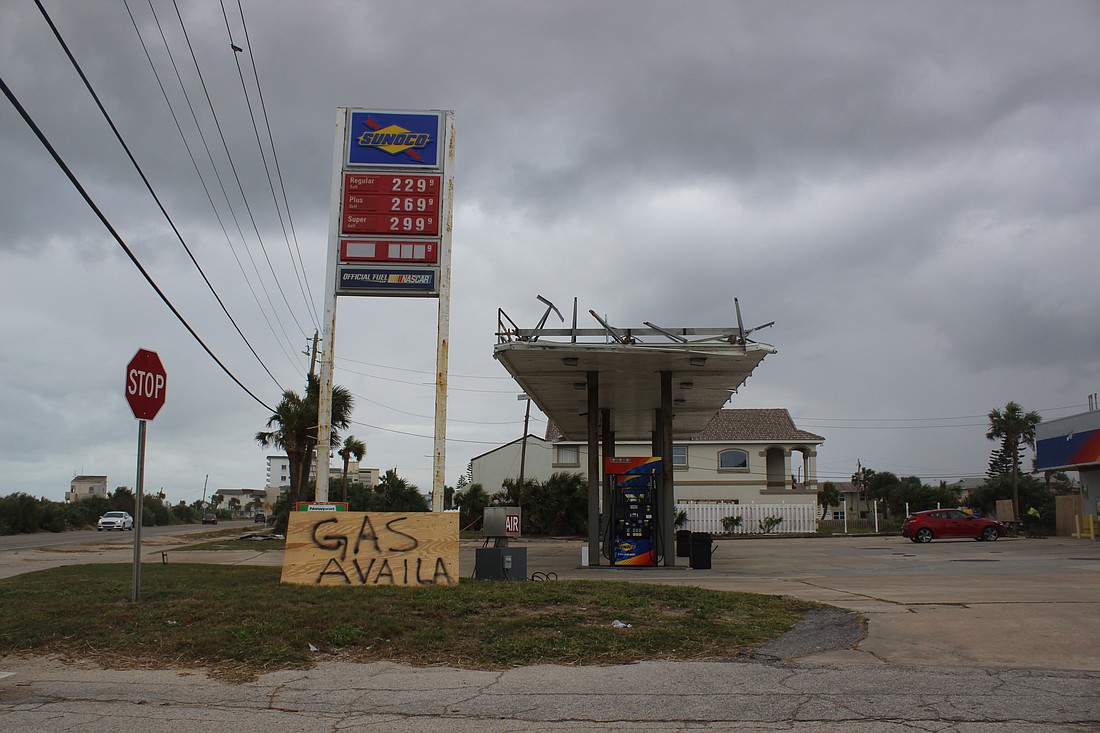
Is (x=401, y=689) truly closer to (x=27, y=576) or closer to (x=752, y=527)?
(x=27, y=576)

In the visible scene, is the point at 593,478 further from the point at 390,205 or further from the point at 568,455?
the point at 568,455

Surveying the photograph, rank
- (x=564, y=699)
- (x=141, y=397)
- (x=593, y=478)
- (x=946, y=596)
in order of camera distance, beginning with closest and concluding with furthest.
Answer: (x=564, y=699) < (x=141, y=397) < (x=946, y=596) < (x=593, y=478)

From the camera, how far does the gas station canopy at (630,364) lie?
19219 millimetres

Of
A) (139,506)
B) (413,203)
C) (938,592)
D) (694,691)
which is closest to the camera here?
(694,691)

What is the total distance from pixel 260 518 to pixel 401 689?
9393 centimetres

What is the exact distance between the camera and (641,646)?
27.2ft

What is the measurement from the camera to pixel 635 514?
2155 centimetres

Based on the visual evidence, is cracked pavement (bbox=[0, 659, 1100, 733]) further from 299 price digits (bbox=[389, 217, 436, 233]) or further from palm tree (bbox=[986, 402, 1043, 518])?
palm tree (bbox=[986, 402, 1043, 518])

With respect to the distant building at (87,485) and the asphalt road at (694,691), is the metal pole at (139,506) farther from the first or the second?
the distant building at (87,485)

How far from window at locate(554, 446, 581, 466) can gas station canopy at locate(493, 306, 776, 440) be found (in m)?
27.4

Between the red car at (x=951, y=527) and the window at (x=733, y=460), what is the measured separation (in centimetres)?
2248

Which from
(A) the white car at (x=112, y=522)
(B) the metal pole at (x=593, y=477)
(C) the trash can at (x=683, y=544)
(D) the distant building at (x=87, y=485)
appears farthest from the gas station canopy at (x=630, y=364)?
(D) the distant building at (x=87, y=485)

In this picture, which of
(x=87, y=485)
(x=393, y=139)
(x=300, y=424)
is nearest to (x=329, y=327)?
(x=393, y=139)

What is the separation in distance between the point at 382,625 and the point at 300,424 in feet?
106
